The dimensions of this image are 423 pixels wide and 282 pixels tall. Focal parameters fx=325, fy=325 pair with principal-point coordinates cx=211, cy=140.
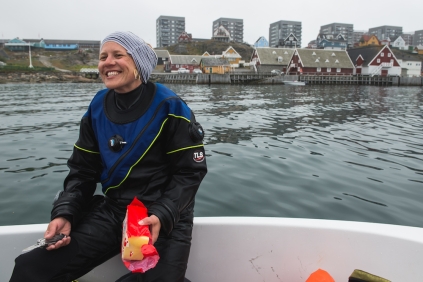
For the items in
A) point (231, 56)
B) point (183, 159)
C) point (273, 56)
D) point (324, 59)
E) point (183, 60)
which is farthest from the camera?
point (231, 56)

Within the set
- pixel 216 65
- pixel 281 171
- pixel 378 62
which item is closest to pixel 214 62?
pixel 216 65

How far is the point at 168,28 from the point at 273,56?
13058 cm

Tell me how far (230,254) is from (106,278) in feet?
3.18

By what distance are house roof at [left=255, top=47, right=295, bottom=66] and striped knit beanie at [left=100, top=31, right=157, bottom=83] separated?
7163 centimetres

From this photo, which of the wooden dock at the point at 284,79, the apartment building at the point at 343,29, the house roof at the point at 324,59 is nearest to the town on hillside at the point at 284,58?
the house roof at the point at 324,59

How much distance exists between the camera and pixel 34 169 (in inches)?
251

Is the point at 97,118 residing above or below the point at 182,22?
below

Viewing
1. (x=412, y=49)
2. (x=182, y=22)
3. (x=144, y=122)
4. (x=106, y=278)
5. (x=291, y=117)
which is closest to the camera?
(x=144, y=122)

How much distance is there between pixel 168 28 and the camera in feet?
620

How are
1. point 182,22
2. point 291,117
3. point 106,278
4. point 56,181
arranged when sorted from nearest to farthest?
point 106,278
point 56,181
point 291,117
point 182,22

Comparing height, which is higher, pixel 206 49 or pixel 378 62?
pixel 206 49

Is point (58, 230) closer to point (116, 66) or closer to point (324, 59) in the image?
point (116, 66)

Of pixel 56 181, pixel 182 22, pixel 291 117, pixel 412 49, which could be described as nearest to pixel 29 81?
pixel 291 117

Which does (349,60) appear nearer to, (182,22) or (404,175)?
(404,175)
